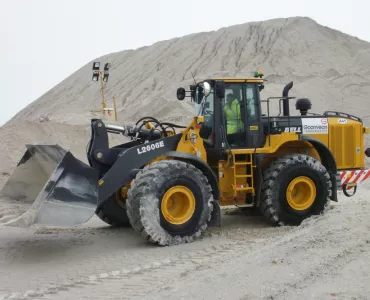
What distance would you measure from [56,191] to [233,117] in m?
2.95

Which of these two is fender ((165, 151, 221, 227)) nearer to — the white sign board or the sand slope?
the white sign board

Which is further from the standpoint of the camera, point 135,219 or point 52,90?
point 52,90

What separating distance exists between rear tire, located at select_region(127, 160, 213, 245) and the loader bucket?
593 mm

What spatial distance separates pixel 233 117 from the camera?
7832mm

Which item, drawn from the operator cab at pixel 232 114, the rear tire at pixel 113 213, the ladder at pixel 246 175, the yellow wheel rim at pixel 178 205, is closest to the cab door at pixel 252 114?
the operator cab at pixel 232 114

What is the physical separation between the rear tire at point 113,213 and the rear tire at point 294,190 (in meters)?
2.23

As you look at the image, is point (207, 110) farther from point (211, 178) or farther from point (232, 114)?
point (211, 178)

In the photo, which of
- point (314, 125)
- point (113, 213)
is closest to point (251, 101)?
point (314, 125)

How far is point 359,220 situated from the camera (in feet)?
20.5

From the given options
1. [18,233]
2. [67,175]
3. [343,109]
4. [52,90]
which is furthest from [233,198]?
[52,90]

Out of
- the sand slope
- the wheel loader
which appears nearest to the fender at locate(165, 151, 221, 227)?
the wheel loader

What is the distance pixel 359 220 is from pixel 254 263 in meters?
1.83

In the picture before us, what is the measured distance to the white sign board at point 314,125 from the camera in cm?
846

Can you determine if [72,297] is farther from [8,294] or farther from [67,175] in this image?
[67,175]
